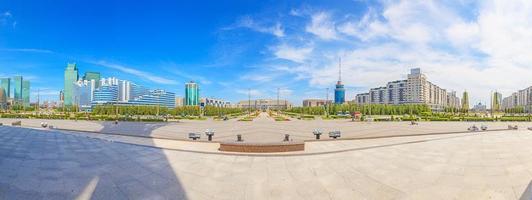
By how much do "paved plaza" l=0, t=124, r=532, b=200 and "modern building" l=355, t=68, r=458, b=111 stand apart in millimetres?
113209

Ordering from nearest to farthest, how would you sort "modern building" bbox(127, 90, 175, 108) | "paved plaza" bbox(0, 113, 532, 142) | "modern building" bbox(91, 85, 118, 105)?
"paved plaza" bbox(0, 113, 532, 142), "modern building" bbox(91, 85, 118, 105), "modern building" bbox(127, 90, 175, 108)

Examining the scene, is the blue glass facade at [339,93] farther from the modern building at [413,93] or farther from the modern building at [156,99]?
the modern building at [156,99]

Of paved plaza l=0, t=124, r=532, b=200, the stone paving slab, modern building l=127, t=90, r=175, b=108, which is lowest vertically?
the stone paving slab

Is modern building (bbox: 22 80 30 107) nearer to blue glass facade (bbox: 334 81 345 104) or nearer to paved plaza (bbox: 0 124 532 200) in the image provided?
blue glass facade (bbox: 334 81 345 104)

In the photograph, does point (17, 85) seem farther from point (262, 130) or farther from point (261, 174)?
point (261, 174)

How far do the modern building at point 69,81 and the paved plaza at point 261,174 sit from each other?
6469 inches

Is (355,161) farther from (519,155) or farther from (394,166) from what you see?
(519,155)

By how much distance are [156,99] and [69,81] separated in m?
43.7

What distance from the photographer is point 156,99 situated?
157m

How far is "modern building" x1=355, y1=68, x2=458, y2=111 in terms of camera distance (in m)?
116

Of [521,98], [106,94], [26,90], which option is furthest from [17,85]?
[521,98]

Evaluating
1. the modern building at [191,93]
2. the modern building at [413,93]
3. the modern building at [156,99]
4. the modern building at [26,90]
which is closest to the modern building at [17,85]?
the modern building at [26,90]

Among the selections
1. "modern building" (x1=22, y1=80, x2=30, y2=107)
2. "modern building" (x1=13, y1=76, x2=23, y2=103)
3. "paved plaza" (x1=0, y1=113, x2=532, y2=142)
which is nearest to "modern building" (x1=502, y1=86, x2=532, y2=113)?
"paved plaza" (x1=0, y1=113, x2=532, y2=142)

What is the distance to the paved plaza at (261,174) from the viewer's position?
6.31 metres
